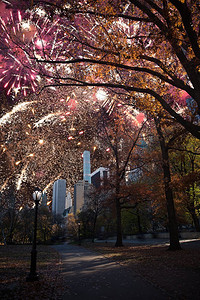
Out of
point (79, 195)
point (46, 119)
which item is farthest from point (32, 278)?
point (79, 195)

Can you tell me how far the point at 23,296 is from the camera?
5.89 metres

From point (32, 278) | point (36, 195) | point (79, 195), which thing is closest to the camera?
point (32, 278)

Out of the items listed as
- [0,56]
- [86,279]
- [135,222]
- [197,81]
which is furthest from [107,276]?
[135,222]

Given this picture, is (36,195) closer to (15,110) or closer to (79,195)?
(15,110)

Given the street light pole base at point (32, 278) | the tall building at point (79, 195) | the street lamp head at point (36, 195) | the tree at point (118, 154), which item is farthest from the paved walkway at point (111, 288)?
the tall building at point (79, 195)

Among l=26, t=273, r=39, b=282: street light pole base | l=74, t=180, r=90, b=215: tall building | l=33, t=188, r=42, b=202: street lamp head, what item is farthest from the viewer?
l=74, t=180, r=90, b=215: tall building

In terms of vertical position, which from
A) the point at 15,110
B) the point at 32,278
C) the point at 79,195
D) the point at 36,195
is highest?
the point at 15,110

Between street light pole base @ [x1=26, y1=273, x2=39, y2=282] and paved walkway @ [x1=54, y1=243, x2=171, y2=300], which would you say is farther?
street light pole base @ [x1=26, y1=273, x2=39, y2=282]

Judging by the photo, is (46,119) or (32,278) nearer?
(32,278)

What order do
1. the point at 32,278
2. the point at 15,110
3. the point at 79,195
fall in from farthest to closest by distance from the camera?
the point at 79,195, the point at 15,110, the point at 32,278

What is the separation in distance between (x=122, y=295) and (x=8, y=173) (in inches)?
1010

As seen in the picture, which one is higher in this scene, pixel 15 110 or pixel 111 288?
pixel 15 110

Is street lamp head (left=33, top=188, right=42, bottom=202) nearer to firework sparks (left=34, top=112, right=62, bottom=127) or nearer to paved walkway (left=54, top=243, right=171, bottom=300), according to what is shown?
paved walkway (left=54, top=243, right=171, bottom=300)

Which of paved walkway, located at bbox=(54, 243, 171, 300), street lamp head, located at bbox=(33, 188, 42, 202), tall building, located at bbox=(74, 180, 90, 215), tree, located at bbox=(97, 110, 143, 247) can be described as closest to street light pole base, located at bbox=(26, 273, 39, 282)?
paved walkway, located at bbox=(54, 243, 171, 300)
